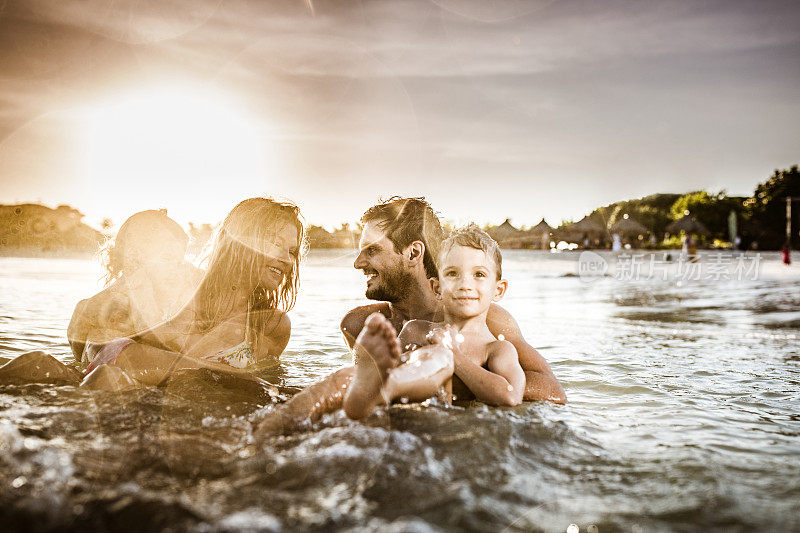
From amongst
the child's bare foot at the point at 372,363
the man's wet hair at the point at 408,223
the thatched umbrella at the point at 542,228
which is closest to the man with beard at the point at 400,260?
the man's wet hair at the point at 408,223

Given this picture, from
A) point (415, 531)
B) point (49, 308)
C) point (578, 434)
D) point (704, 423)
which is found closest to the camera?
point (415, 531)

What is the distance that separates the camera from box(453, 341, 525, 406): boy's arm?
3.43m

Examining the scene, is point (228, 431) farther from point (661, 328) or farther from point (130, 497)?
point (661, 328)

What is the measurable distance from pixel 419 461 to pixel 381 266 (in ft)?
8.00

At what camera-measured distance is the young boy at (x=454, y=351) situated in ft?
9.43

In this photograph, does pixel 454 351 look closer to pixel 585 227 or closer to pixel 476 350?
pixel 476 350

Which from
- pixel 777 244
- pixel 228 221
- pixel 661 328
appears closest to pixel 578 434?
pixel 228 221

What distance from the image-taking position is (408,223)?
4840mm

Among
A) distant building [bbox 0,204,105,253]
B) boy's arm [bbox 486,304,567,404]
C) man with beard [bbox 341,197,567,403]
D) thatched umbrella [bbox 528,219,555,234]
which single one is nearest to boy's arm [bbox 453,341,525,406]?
boy's arm [bbox 486,304,567,404]

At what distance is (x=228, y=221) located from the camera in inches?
195

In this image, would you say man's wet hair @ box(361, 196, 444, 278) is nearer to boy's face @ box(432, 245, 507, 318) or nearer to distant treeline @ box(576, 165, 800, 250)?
boy's face @ box(432, 245, 507, 318)

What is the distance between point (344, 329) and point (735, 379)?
3.61m

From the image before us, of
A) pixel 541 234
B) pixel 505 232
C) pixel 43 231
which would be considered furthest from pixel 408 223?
pixel 541 234

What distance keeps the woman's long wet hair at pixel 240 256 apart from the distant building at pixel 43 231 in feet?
45.9
